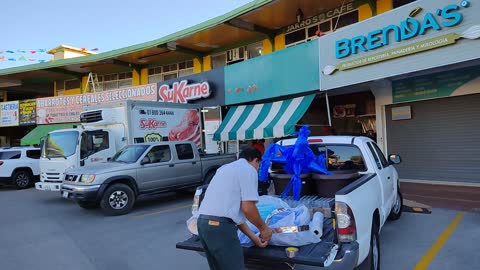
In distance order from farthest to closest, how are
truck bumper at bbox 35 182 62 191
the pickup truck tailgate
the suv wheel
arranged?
the suv wheel < truck bumper at bbox 35 182 62 191 < the pickup truck tailgate

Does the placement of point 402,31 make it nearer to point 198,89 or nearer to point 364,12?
point 364,12

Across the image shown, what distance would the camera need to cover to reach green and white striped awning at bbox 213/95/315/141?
1168cm

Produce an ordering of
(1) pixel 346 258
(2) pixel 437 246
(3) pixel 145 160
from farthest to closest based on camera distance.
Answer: (3) pixel 145 160 → (2) pixel 437 246 → (1) pixel 346 258

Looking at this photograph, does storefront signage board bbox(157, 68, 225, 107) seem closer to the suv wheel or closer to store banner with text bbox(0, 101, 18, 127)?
the suv wheel

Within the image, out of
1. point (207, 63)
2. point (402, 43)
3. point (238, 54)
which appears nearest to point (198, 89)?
point (238, 54)

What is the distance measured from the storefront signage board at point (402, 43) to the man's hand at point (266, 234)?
720cm

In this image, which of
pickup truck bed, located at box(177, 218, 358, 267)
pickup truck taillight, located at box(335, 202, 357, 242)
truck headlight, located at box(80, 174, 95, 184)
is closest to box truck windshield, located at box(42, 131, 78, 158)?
truck headlight, located at box(80, 174, 95, 184)

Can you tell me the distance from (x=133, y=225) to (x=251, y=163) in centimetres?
517

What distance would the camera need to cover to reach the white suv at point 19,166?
14601 millimetres

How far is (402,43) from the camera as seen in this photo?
9.32 metres

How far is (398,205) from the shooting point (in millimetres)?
7191

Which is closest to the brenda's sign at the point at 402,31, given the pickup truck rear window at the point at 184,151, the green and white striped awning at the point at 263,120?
the green and white striped awning at the point at 263,120

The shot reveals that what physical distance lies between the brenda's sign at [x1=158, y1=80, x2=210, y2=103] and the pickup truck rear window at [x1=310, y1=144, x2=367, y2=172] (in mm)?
10666

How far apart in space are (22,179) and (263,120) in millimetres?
10450
